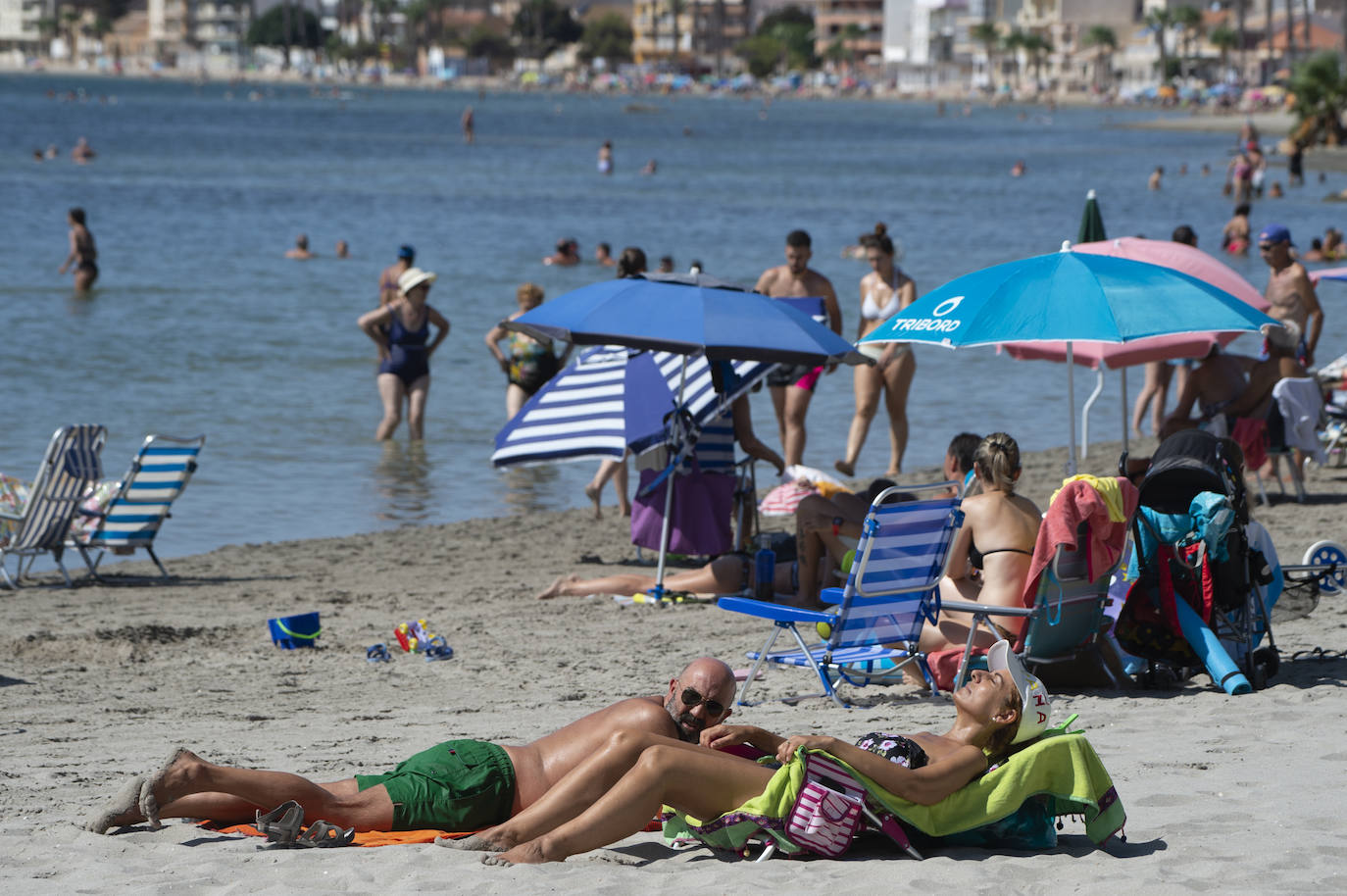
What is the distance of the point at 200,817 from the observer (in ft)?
14.5

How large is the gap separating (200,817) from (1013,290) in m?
3.81

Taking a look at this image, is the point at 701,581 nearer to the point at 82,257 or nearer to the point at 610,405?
the point at 610,405

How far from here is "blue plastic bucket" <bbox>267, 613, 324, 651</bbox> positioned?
7312 millimetres

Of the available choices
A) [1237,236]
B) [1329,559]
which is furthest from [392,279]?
[1237,236]

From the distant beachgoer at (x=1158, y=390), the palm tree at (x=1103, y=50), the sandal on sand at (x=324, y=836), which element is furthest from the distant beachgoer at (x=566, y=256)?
the palm tree at (x=1103, y=50)

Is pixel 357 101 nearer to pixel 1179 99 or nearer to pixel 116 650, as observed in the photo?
pixel 1179 99

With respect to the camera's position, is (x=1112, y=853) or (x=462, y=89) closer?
(x=1112, y=853)

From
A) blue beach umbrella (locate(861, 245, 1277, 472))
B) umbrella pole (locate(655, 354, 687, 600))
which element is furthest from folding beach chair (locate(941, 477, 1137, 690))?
umbrella pole (locate(655, 354, 687, 600))

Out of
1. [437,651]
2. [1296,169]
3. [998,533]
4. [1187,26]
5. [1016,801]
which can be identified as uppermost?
[1187,26]

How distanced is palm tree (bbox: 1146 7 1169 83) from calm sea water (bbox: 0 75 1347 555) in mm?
64413

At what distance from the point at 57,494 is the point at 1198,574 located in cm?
559

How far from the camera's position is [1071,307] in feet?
21.4

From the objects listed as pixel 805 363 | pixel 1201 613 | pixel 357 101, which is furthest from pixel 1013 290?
pixel 357 101

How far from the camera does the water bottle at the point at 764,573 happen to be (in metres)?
7.77
